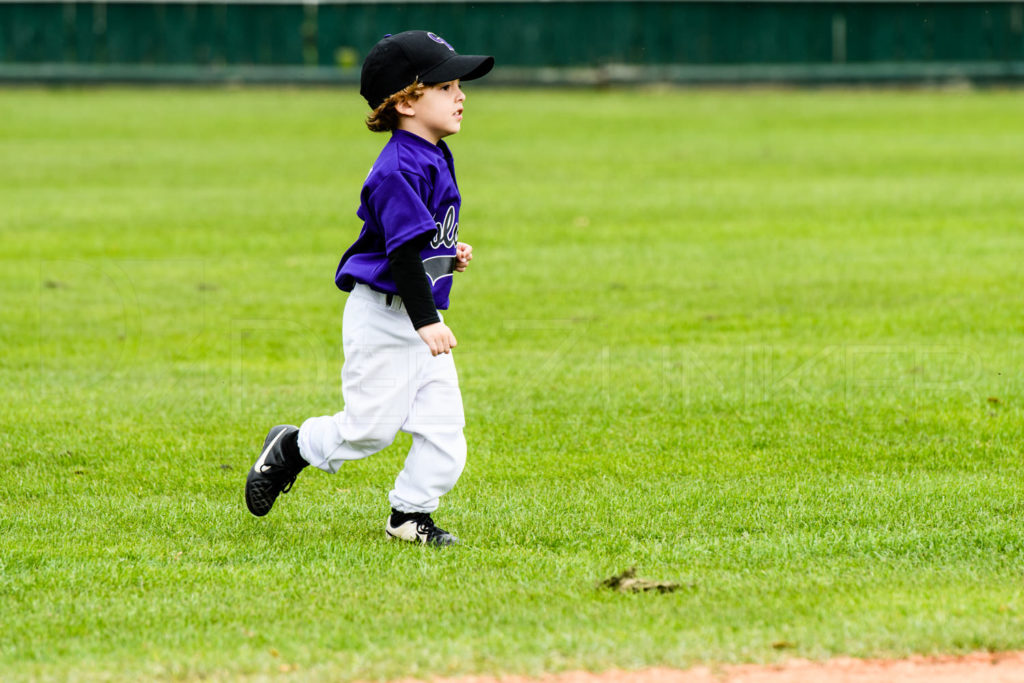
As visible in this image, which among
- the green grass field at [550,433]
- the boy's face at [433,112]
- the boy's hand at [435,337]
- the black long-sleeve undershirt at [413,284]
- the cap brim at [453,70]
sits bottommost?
the green grass field at [550,433]

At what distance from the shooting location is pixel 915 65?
3441 cm

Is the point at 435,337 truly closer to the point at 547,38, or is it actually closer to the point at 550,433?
the point at 550,433

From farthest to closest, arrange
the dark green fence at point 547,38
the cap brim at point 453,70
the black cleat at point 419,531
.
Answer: the dark green fence at point 547,38 → the black cleat at point 419,531 → the cap brim at point 453,70

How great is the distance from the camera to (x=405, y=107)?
4.49m

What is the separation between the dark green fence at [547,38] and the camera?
34.3m

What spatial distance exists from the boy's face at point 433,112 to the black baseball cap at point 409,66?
1.8 inches

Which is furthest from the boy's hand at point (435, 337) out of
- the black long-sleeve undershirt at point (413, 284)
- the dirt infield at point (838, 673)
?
the dirt infield at point (838, 673)

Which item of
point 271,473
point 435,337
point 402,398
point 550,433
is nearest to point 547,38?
point 550,433

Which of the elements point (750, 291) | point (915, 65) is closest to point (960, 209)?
point (750, 291)

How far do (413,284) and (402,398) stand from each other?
1.30 feet

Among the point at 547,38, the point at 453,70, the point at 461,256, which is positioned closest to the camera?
the point at 453,70

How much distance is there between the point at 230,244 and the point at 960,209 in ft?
23.4

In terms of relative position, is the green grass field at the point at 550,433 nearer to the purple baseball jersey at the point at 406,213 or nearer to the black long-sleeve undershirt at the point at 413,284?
the black long-sleeve undershirt at the point at 413,284

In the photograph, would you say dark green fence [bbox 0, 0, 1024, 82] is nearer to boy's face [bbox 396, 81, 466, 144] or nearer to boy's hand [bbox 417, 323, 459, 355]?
boy's face [bbox 396, 81, 466, 144]
